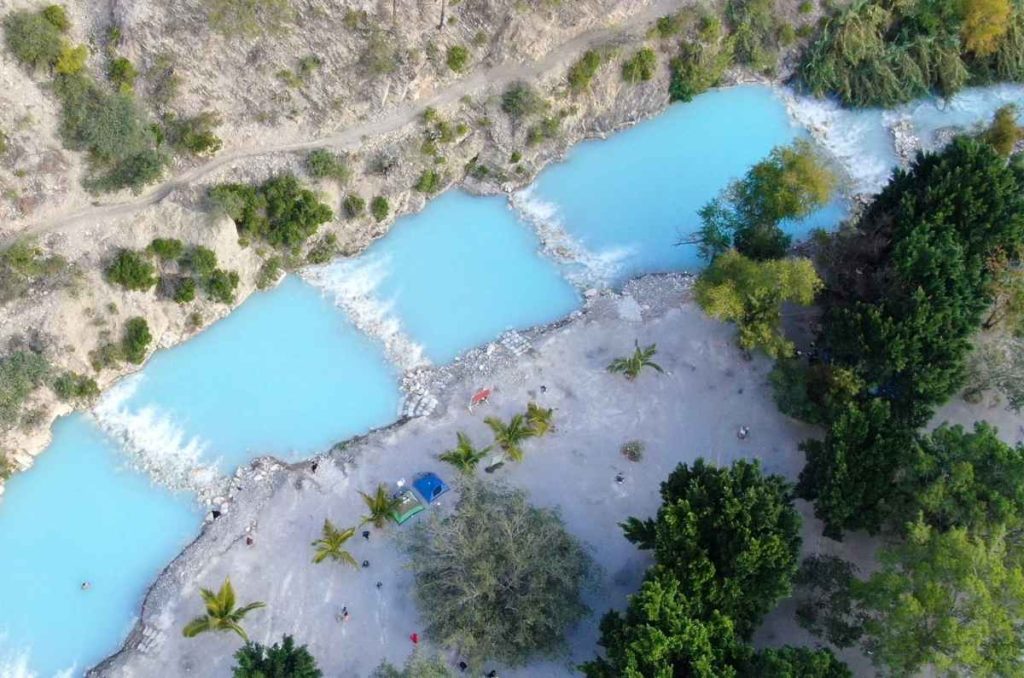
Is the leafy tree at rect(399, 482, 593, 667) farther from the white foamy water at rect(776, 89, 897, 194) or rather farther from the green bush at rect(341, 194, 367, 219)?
the white foamy water at rect(776, 89, 897, 194)

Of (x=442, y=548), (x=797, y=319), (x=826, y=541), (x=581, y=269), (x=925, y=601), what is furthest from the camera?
(x=581, y=269)

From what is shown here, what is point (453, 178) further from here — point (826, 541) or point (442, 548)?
point (826, 541)

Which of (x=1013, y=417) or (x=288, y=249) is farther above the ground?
(x=288, y=249)

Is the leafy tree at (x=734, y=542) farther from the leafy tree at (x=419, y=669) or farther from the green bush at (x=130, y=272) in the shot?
the green bush at (x=130, y=272)

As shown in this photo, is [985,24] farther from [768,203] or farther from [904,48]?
[768,203]

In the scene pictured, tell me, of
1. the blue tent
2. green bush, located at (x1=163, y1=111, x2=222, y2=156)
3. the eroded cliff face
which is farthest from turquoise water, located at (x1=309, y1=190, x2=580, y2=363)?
green bush, located at (x1=163, y1=111, x2=222, y2=156)

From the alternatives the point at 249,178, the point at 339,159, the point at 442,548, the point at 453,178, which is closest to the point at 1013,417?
the point at 442,548

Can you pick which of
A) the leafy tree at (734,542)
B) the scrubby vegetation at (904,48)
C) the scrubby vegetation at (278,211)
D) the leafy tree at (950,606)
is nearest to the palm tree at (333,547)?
the leafy tree at (734,542)
